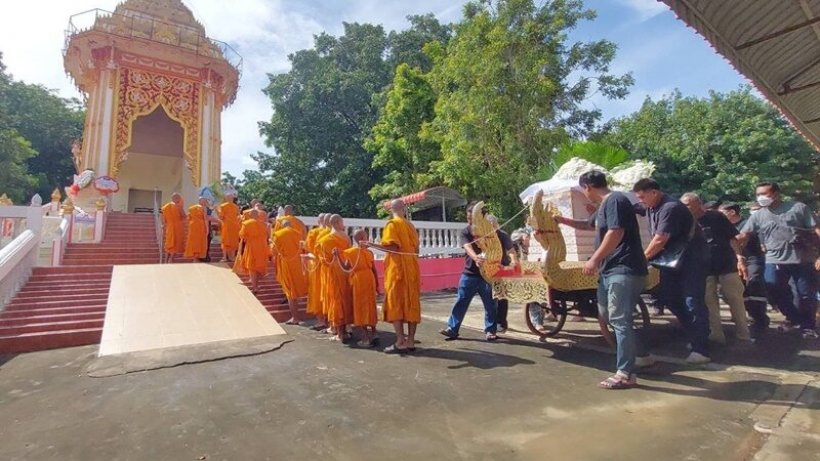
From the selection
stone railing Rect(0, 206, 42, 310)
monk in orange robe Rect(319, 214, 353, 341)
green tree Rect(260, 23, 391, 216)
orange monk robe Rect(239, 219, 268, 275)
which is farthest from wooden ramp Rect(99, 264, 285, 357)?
green tree Rect(260, 23, 391, 216)

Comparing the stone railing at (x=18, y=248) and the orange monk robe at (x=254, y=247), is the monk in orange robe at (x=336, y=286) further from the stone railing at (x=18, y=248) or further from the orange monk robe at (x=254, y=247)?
the stone railing at (x=18, y=248)

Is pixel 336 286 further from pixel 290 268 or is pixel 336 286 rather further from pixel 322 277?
pixel 290 268

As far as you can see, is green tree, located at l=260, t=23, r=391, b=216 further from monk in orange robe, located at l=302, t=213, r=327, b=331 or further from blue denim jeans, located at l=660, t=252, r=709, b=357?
blue denim jeans, located at l=660, t=252, r=709, b=357

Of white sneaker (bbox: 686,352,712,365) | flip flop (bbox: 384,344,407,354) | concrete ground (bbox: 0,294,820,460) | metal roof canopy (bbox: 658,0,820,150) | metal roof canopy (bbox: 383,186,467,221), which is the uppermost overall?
metal roof canopy (bbox: 383,186,467,221)

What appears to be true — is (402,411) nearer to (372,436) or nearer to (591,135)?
(372,436)

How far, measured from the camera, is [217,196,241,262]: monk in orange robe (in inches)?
375

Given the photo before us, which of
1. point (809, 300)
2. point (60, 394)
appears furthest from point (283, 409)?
point (809, 300)

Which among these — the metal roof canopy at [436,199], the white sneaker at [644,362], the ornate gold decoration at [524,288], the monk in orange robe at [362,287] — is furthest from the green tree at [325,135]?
the white sneaker at [644,362]

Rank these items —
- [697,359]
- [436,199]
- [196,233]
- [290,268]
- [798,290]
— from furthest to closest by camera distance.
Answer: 1. [436,199]
2. [196,233]
3. [290,268]
4. [798,290]
5. [697,359]

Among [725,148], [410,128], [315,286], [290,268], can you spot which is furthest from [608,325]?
[725,148]

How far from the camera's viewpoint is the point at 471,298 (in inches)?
207

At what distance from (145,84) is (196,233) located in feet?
30.5

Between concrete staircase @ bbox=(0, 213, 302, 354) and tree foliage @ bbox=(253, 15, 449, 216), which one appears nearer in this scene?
concrete staircase @ bbox=(0, 213, 302, 354)

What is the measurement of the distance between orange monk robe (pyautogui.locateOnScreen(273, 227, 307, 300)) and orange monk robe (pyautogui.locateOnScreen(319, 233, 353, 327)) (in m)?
1.39
